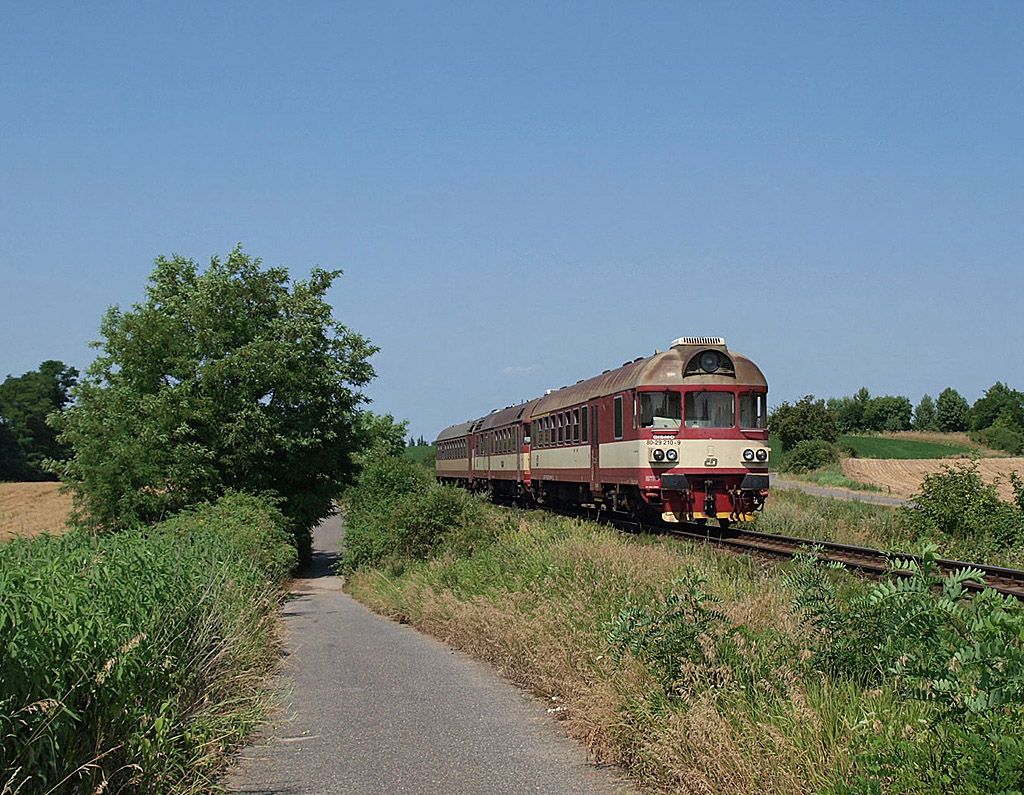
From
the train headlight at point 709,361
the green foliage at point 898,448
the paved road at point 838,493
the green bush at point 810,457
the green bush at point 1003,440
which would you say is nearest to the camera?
the train headlight at point 709,361

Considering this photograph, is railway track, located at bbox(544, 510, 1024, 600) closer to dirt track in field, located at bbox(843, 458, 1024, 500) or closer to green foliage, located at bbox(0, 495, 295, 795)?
green foliage, located at bbox(0, 495, 295, 795)

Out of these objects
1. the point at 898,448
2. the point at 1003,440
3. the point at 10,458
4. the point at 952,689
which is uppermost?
the point at 10,458

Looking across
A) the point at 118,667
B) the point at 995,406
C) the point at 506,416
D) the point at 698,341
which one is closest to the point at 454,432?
the point at 506,416

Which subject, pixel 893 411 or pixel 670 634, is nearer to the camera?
pixel 670 634

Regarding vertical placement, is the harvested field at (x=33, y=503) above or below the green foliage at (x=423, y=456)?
below

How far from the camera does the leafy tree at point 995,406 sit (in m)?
140

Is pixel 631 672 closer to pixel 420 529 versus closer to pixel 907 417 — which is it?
pixel 420 529

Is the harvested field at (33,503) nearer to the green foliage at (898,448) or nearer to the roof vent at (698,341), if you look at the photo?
the roof vent at (698,341)

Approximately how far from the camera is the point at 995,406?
472 ft

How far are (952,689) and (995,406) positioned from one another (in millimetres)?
151089

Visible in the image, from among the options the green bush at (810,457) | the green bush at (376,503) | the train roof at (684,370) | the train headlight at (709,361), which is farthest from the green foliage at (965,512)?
the green bush at (810,457)

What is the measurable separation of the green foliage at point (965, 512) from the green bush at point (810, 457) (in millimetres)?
46655

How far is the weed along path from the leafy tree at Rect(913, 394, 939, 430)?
526ft

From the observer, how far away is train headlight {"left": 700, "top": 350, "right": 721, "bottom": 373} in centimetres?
2228
